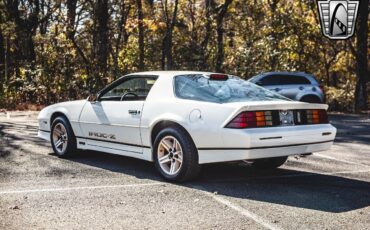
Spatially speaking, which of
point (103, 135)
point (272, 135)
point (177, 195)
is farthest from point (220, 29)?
point (177, 195)

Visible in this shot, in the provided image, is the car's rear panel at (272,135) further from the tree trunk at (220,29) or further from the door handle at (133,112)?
the tree trunk at (220,29)

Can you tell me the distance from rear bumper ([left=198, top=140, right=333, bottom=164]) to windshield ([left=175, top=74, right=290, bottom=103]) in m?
0.66

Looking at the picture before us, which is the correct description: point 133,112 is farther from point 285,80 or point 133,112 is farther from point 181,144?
point 285,80

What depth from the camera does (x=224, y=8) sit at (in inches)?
1023

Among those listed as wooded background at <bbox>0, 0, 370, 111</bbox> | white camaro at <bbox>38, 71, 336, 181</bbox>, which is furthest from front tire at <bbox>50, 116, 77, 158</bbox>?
wooded background at <bbox>0, 0, 370, 111</bbox>

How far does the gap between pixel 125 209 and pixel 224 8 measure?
22.3 meters

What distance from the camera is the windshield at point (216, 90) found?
6.17 metres

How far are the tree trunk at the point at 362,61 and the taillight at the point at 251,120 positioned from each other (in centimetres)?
1813

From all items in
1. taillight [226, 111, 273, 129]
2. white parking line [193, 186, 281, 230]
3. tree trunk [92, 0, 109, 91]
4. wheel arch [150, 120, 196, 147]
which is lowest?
white parking line [193, 186, 281, 230]

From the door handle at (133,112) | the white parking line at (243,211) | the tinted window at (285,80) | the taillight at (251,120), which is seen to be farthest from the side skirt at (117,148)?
the tinted window at (285,80)

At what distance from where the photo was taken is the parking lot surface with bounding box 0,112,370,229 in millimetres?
4473

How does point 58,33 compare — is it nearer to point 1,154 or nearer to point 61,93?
point 61,93

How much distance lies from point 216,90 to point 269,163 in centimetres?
157

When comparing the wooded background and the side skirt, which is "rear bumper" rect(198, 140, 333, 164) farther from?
the wooded background
